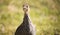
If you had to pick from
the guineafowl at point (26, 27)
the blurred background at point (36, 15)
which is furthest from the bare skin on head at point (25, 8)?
the blurred background at point (36, 15)

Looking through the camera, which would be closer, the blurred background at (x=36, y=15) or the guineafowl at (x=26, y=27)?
the guineafowl at (x=26, y=27)

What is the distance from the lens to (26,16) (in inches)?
118

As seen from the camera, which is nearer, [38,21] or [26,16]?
[26,16]

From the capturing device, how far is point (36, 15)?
10.6ft

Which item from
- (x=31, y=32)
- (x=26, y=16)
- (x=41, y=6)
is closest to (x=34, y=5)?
(x=41, y=6)

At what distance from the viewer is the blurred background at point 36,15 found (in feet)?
10.1

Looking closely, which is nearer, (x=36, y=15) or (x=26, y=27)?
(x=26, y=27)

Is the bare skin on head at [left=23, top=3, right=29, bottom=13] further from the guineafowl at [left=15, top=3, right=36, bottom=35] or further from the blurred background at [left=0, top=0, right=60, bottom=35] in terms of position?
the blurred background at [left=0, top=0, right=60, bottom=35]

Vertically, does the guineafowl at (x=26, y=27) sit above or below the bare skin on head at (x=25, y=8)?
below

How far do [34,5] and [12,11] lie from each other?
1.35 ft

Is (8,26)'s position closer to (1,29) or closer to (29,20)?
(1,29)

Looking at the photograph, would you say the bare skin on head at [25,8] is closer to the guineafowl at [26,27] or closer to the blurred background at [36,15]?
the guineafowl at [26,27]

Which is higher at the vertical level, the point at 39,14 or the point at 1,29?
the point at 39,14

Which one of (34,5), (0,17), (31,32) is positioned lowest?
(31,32)
